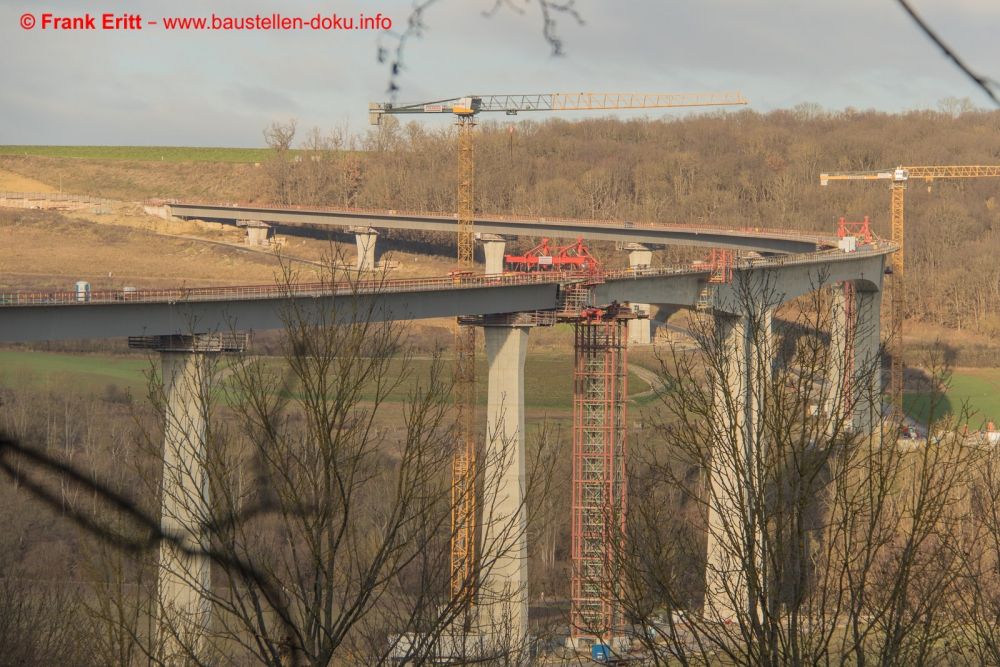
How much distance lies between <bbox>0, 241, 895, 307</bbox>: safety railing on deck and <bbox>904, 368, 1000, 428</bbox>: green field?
2078 centimetres

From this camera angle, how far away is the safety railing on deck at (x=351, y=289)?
124 ft

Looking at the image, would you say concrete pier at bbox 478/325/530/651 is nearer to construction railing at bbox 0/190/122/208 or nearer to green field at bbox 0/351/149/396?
green field at bbox 0/351/149/396

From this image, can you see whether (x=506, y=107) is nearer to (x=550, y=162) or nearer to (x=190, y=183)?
(x=550, y=162)

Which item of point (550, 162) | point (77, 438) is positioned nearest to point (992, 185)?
point (550, 162)

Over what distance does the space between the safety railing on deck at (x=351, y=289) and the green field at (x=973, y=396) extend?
68.2ft

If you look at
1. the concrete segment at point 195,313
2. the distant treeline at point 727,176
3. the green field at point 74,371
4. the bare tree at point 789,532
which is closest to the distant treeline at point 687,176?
the distant treeline at point 727,176

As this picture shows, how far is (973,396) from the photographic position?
3752 inches

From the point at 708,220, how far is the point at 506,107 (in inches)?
2341

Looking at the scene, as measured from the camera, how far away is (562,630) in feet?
184

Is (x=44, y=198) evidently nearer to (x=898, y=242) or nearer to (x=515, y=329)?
(x=898, y=242)

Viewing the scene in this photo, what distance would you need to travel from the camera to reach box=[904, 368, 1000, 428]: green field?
90312mm

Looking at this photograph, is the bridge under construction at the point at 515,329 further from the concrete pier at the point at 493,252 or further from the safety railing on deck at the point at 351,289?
the concrete pier at the point at 493,252

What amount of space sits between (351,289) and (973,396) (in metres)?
83.8

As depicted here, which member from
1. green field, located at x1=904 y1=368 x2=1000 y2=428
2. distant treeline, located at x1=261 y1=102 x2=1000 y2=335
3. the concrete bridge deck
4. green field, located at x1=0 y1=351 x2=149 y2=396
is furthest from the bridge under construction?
distant treeline, located at x1=261 y1=102 x2=1000 y2=335
